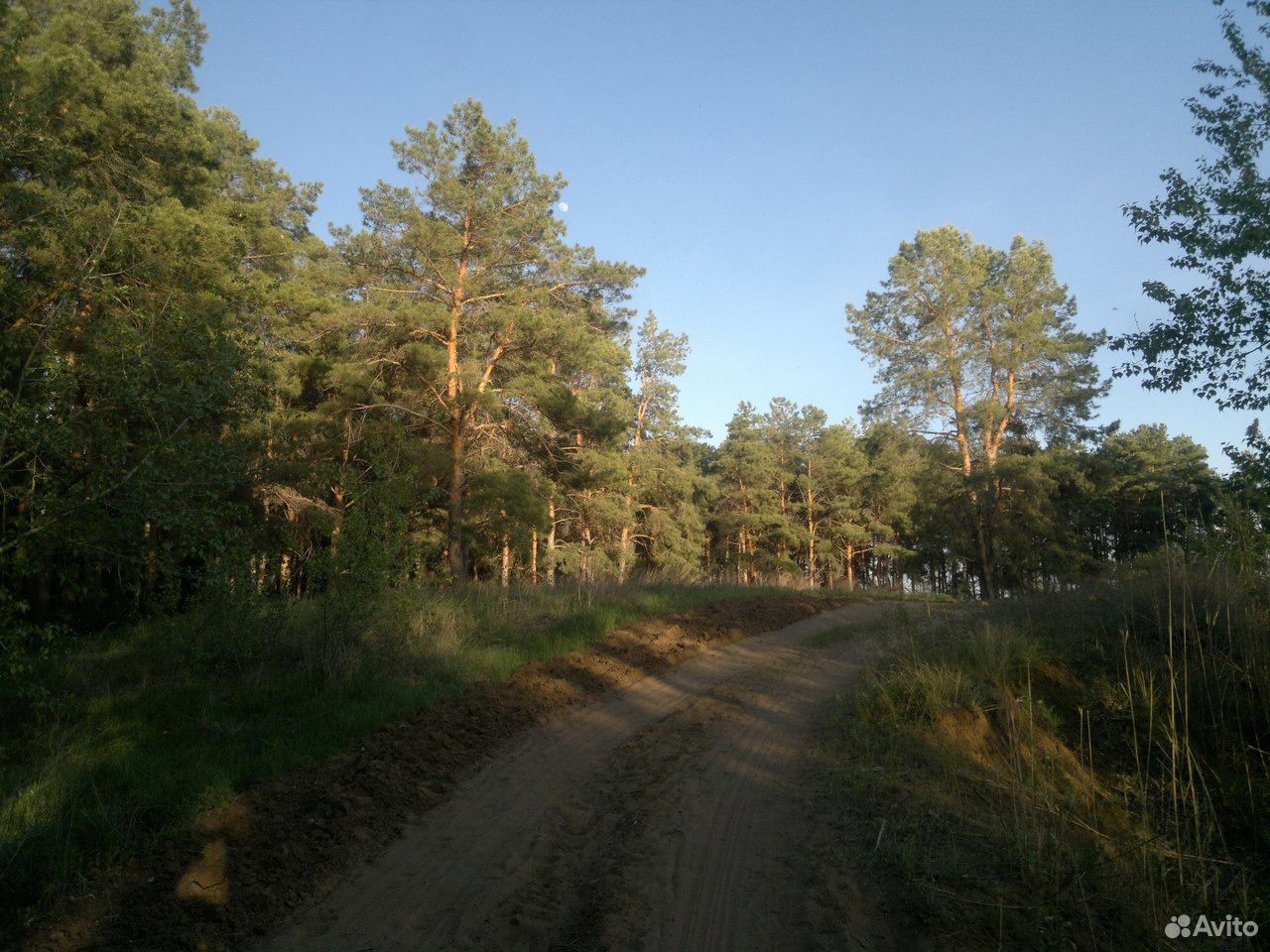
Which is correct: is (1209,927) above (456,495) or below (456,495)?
below

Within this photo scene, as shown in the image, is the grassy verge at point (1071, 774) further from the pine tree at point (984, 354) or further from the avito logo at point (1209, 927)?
the pine tree at point (984, 354)

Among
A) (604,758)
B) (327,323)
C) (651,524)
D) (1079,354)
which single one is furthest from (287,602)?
(1079,354)

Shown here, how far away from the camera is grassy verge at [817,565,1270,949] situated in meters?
4.13

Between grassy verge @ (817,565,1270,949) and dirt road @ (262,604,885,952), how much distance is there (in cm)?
59

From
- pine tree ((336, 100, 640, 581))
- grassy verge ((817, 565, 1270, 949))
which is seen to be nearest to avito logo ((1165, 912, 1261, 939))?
grassy verge ((817, 565, 1270, 949))

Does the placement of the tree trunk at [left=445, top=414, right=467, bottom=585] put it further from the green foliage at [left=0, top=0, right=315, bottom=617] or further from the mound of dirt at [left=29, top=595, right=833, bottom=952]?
the mound of dirt at [left=29, top=595, right=833, bottom=952]

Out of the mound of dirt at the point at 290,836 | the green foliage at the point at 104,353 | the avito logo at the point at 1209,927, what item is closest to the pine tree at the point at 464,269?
the green foliage at the point at 104,353

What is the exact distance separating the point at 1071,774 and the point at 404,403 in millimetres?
19327

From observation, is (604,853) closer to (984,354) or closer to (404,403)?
(404,403)

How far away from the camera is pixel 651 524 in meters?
37.8

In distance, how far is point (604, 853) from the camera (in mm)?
4918

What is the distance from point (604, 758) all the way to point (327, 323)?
51.8 ft

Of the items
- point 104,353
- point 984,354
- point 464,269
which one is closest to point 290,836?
→ point 104,353

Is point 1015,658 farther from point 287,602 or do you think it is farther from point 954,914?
point 287,602
